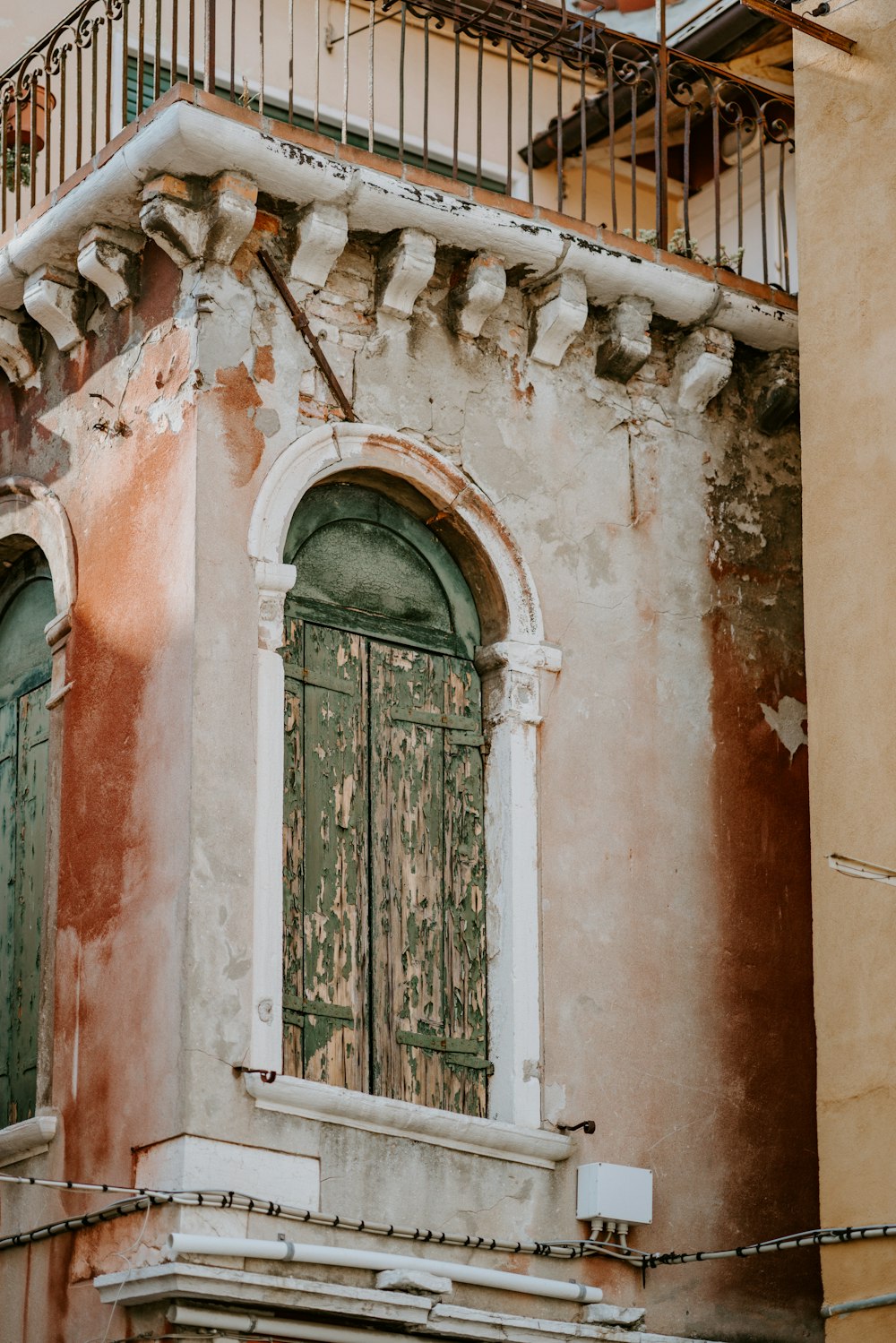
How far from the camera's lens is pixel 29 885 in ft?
33.8

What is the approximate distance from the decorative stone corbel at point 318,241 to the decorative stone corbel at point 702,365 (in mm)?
1803

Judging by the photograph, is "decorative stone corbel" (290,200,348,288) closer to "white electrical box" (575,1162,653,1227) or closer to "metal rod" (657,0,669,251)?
"metal rod" (657,0,669,251)

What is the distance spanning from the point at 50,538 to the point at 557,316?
92.0 inches

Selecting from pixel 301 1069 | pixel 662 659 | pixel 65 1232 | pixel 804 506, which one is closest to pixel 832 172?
pixel 804 506

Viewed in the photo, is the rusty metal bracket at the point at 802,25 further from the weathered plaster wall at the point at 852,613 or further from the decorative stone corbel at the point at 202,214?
the decorative stone corbel at the point at 202,214

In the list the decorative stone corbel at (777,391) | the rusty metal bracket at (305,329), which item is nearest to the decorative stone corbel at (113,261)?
the rusty metal bracket at (305,329)

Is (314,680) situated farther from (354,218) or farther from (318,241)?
(354,218)

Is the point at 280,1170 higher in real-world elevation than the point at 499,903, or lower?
lower

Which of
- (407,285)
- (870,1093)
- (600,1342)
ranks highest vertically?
(407,285)

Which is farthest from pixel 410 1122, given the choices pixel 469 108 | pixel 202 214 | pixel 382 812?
pixel 469 108

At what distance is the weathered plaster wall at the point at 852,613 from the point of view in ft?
30.2

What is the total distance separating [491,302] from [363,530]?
110 centimetres

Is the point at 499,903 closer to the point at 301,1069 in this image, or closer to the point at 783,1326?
the point at 301,1069

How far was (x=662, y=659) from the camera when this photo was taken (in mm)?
10625
